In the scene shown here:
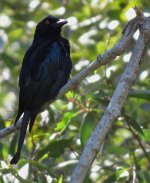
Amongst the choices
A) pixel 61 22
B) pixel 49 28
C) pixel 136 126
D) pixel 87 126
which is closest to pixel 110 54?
pixel 136 126

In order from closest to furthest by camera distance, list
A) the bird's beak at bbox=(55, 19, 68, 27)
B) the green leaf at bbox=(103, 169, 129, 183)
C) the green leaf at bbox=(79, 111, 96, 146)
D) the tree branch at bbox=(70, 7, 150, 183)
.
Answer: the tree branch at bbox=(70, 7, 150, 183)
the green leaf at bbox=(103, 169, 129, 183)
the green leaf at bbox=(79, 111, 96, 146)
the bird's beak at bbox=(55, 19, 68, 27)

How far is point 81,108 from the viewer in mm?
5277

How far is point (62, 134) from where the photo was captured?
5633 mm

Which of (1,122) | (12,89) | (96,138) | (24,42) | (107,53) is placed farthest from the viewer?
(12,89)

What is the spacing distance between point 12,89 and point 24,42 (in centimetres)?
→ 88

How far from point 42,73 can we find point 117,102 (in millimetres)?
1902

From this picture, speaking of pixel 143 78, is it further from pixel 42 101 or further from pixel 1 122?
pixel 1 122

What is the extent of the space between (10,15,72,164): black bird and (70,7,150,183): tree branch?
1.22m

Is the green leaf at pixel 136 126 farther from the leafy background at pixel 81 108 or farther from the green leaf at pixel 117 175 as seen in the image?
the green leaf at pixel 117 175

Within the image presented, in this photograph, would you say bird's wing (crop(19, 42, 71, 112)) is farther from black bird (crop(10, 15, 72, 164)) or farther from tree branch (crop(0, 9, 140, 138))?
tree branch (crop(0, 9, 140, 138))

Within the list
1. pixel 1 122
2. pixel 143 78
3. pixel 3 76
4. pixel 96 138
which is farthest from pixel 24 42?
pixel 96 138

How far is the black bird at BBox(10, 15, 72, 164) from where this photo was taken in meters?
5.57

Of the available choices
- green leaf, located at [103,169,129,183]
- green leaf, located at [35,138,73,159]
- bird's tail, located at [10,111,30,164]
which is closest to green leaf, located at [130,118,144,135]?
green leaf, located at [103,169,129,183]

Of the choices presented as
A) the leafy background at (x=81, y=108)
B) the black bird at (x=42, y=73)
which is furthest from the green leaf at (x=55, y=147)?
the black bird at (x=42, y=73)
